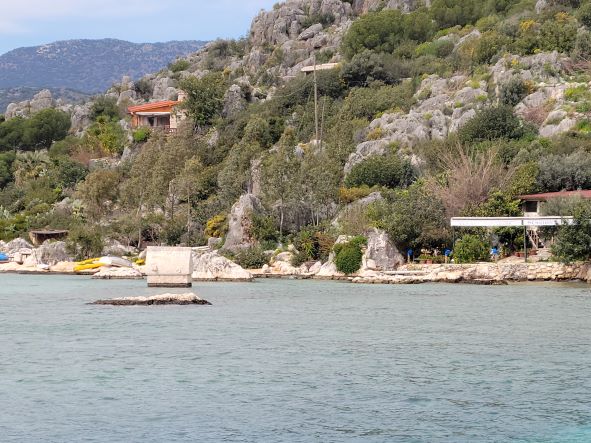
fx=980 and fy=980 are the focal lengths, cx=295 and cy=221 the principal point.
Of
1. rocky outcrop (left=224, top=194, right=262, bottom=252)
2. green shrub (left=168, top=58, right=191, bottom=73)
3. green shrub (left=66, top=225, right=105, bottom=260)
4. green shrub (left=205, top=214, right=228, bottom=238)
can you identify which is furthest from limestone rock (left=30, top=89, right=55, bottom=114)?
rocky outcrop (left=224, top=194, right=262, bottom=252)

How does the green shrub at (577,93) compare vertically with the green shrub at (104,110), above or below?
below

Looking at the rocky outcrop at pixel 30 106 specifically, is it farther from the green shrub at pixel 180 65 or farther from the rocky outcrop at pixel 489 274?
the rocky outcrop at pixel 489 274

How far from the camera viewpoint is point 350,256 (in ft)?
193

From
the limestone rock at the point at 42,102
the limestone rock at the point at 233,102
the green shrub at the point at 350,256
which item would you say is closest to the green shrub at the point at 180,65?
the limestone rock at the point at 42,102

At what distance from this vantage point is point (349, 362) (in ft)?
83.8

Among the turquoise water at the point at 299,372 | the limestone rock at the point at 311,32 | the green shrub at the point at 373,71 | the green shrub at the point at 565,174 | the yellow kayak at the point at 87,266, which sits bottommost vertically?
the turquoise water at the point at 299,372

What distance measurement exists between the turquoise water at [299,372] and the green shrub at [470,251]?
48.0ft

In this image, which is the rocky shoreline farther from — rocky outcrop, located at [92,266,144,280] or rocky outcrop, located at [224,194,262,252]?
rocky outcrop, located at [224,194,262,252]

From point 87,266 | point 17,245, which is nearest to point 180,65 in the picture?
point 17,245

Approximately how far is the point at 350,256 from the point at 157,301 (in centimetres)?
2047

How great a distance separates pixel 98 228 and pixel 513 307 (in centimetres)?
4212

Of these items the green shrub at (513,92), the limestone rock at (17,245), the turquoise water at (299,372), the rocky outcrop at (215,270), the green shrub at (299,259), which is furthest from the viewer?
the green shrub at (513,92)

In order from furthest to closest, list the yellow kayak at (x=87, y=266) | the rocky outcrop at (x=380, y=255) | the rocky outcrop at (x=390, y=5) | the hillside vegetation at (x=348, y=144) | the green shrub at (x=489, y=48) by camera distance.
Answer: the rocky outcrop at (x=390, y=5) → the green shrub at (x=489, y=48) → the yellow kayak at (x=87, y=266) → the hillside vegetation at (x=348, y=144) → the rocky outcrop at (x=380, y=255)

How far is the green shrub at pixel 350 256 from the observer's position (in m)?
58.8
